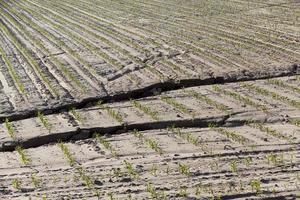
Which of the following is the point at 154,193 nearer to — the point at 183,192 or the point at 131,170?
the point at 183,192

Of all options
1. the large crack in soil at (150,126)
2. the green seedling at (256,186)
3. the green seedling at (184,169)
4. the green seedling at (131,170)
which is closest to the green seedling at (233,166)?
the green seedling at (256,186)

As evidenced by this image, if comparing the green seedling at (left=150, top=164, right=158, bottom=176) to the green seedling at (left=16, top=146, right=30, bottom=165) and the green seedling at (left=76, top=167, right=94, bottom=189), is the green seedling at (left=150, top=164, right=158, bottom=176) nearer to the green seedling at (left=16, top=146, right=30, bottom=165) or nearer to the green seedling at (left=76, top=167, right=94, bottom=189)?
the green seedling at (left=76, top=167, right=94, bottom=189)

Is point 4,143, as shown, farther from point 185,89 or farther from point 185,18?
point 185,18

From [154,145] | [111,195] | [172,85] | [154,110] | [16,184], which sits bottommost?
[16,184]

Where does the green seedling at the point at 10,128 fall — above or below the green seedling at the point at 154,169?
below

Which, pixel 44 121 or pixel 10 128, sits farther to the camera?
pixel 44 121

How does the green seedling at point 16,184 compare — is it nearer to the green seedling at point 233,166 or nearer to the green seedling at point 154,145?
the green seedling at point 154,145

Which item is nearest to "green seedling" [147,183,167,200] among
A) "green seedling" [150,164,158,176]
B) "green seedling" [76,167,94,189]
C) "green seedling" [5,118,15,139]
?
"green seedling" [150,164,158,176]

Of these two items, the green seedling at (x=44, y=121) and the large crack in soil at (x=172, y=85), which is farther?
the large crack in soil at (x=172, y=85)

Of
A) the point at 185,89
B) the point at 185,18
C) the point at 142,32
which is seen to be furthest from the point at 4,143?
the point at 185,18

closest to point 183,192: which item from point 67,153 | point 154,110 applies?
point 67,153
